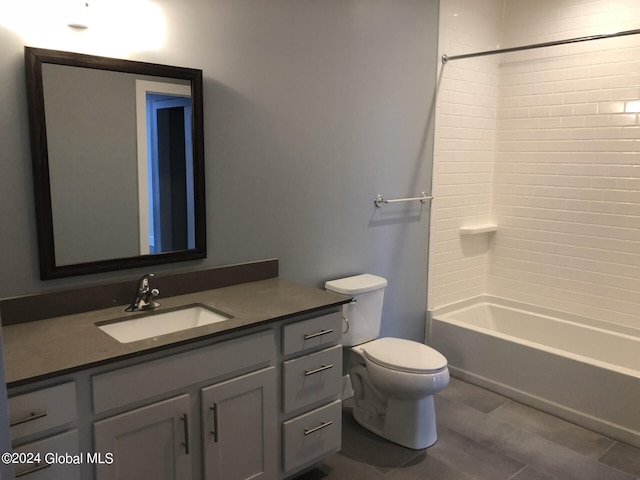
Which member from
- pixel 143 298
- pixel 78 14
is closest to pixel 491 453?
pixel 143 298

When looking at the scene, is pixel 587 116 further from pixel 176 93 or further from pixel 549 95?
pixel 176 93

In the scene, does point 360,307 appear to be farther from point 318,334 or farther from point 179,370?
point 179,370

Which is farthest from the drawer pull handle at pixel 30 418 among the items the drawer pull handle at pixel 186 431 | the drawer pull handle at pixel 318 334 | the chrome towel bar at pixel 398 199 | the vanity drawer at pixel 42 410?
the chrome towel bar at pixel 398 199

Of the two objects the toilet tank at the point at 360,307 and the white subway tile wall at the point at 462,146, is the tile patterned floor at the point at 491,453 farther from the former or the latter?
the white subway tile wall at the point at 462,146

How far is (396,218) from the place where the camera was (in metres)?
3.28

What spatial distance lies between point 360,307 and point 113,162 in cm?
146

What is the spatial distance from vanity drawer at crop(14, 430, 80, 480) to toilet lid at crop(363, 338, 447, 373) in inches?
58.4

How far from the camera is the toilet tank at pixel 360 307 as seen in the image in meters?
2.83

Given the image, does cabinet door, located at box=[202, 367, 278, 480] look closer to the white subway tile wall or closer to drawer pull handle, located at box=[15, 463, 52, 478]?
drawer pull handle, located at box=[15, 463, 52, 478]

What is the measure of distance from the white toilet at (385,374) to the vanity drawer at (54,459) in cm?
149

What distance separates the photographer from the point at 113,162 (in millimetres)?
2082

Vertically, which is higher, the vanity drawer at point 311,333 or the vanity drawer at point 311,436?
the vanity drawer at point 311,333

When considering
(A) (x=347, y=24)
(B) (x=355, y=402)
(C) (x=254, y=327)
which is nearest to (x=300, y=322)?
(C) (x=254, y=327)

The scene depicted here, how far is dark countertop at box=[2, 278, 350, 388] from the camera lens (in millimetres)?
1548
